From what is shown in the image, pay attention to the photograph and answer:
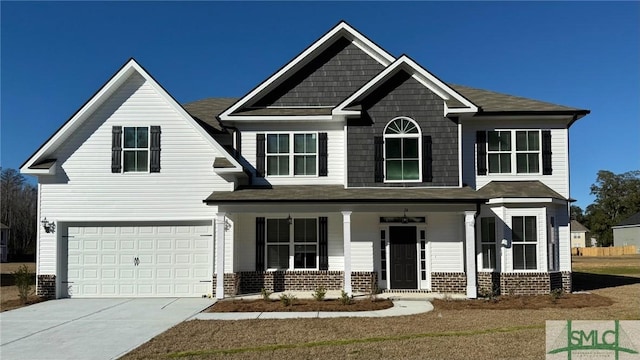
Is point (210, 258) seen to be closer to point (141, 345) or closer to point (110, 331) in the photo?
point (110, 331)

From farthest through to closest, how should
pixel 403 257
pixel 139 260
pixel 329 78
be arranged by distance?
pixel 329 78
pixel 403 257
pixel 139 260

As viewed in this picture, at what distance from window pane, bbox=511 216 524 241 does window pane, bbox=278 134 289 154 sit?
25.2ft

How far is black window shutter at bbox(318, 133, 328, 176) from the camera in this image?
714 inches

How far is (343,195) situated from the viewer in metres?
16.5

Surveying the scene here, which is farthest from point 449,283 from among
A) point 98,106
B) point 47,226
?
point 47,226

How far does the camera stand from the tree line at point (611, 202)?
286 feet

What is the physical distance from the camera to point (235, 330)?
450 inches

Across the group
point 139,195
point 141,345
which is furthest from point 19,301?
point 141,345

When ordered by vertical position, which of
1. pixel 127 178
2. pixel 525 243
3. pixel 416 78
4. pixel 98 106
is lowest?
pixel 525 243

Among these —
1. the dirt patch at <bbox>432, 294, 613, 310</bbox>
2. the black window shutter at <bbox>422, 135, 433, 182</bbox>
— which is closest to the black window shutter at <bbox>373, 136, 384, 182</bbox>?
the black window shutter at <bbox>422, 135, 433, 182</bbox>

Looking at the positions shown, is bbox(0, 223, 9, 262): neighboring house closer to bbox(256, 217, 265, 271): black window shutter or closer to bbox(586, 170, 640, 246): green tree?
bbox(256, 217, 265, 271): black window shutter

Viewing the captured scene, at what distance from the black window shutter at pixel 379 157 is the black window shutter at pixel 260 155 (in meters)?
3.78

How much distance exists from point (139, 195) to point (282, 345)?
9.26 meters

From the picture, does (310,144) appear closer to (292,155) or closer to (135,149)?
(292,155)
